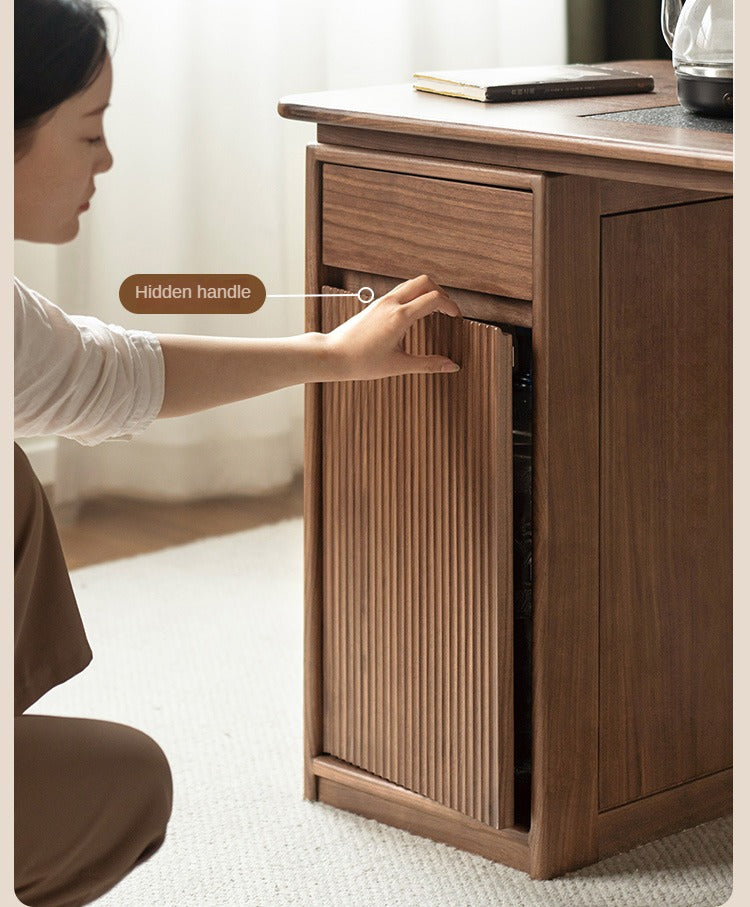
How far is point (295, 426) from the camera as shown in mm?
2486

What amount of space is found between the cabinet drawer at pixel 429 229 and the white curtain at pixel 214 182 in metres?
0.99

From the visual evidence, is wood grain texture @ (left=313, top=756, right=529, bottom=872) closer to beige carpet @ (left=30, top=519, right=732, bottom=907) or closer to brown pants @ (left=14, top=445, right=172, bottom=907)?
beige carpet @ (left=30, top=519, right=732, bottom=907)

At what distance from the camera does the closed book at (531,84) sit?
4.50ft

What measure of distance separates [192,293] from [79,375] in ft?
0.49

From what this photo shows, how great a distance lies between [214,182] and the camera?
238 centimetres

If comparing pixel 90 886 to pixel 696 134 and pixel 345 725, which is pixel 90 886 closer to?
pixel 345 725

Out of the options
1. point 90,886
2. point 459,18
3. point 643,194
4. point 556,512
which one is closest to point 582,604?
point 556,512

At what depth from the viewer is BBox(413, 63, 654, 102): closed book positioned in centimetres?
137

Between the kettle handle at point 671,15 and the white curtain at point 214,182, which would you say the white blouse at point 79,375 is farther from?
the white curtain at point 214,182

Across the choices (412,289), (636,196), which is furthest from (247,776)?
(636,196)

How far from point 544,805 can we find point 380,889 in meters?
0.16

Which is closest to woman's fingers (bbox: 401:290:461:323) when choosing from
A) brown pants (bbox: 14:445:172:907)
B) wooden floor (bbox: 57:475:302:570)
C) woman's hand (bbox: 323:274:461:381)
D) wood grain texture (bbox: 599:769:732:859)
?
woman's hand (bbox: 323:274:461:381)

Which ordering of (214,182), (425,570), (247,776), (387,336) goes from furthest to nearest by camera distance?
(214,182)
(247,776)
(425,570)
(387,336)

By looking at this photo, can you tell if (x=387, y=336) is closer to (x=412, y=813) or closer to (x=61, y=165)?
(x=61, y=165)
